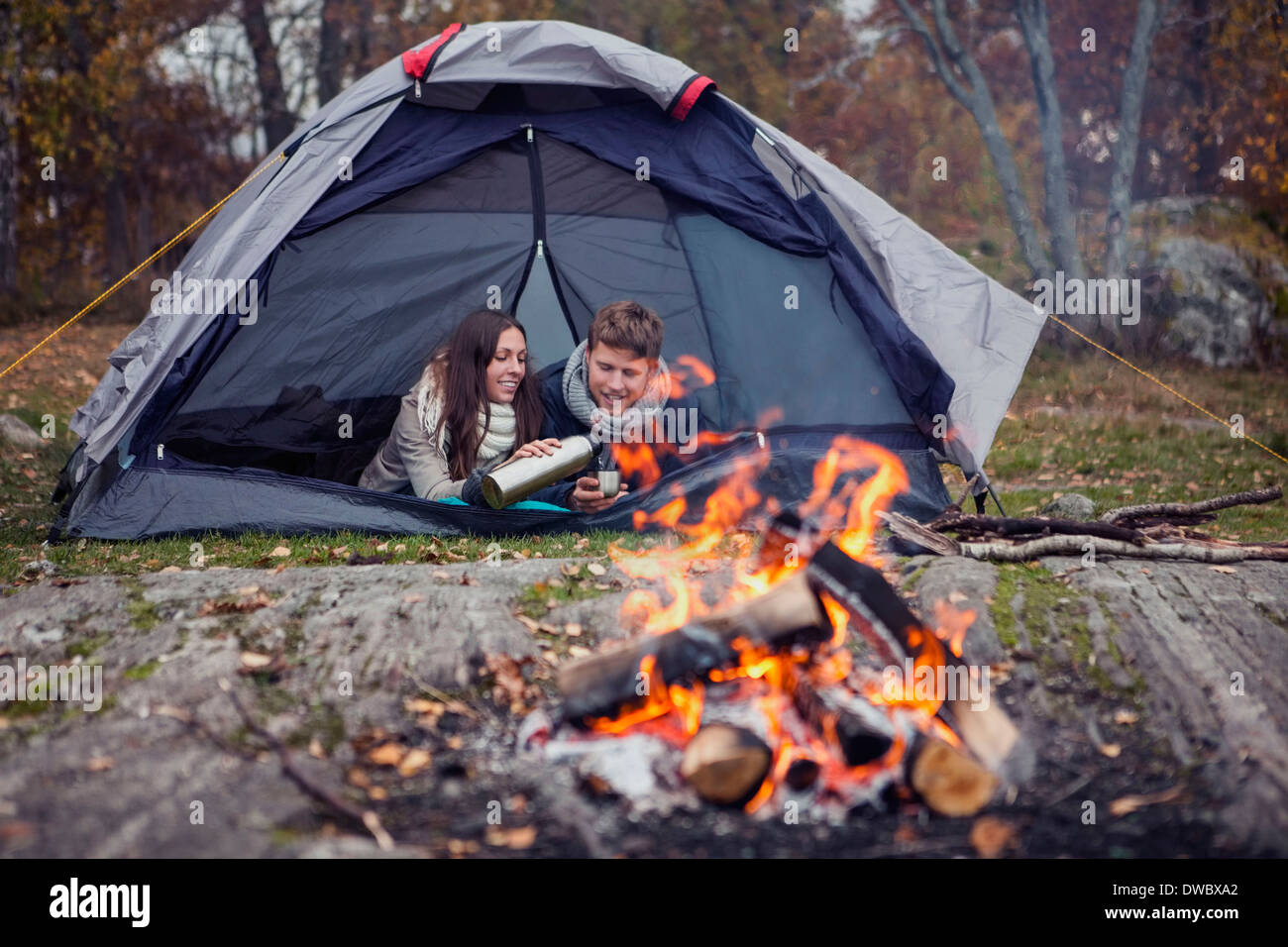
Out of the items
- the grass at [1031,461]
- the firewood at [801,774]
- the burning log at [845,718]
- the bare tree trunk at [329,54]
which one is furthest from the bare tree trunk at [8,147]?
the firewood at [801,774]

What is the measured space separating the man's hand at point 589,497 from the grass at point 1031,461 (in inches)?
5.1

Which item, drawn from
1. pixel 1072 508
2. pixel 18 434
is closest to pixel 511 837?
pixel 1072 508

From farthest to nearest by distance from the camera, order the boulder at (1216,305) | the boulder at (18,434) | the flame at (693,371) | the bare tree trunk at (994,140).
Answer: the bare tree trunk at (994,140)
the boulder at (1216,305)
the boulder at (18,434)
the flame at (693,371)

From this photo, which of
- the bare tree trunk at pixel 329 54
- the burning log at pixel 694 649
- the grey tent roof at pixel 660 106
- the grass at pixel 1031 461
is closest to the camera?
the burning log at pixel 694 649

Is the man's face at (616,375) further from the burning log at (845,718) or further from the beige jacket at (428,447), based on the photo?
the burning log at (845,718)

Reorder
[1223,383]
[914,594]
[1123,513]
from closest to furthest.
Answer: [914,594]
[1123,513]
[1223,383]

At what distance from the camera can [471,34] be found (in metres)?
4.86

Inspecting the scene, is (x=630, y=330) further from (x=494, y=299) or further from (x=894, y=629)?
(x=894, y=629)

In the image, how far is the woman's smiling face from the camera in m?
4.87

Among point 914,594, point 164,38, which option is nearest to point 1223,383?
point 914,594

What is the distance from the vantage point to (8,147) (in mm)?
11195

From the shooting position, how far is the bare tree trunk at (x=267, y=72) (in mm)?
14562

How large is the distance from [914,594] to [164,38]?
14952 millimetres
